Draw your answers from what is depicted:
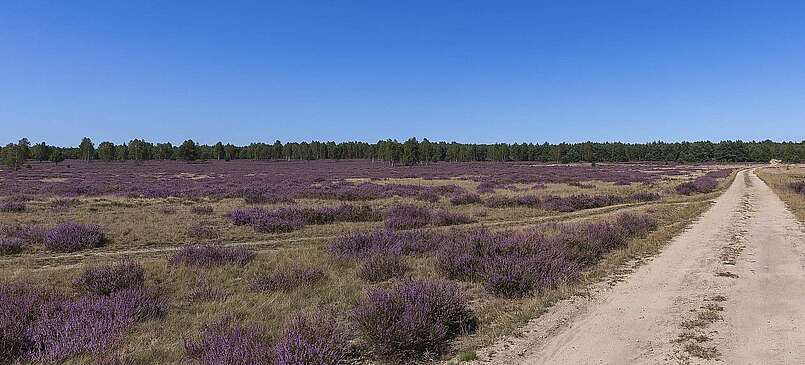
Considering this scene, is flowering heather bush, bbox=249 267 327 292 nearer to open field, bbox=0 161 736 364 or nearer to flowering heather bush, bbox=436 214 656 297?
open field, bbox=0 161 736 364

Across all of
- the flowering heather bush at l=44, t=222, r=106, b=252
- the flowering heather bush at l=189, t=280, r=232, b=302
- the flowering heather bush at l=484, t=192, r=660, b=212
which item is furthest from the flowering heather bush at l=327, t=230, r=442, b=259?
the flowering heather bush at l=484, t=192, r=660, b=212

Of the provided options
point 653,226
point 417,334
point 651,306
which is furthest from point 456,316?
point 653,226

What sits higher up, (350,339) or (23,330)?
(23,330)

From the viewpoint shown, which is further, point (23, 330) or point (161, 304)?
point (161, 304)

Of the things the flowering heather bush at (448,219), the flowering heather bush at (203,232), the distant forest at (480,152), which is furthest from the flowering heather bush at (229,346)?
the distant forest at (480,152)

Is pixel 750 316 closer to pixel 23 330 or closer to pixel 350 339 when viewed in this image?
pixel 350 339

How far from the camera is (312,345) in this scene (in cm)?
557

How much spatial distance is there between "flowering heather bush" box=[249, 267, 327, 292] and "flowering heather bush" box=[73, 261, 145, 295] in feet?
8.55

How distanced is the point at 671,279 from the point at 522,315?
485 centimetres

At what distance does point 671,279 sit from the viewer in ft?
34.1

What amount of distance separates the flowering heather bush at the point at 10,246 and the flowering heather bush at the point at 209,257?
6.27 metres

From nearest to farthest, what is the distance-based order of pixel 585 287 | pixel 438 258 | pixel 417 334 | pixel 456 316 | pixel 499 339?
pixel 417 334
pixel 499 339
pixel 456 316
pixel 585 287
pixel 438 258

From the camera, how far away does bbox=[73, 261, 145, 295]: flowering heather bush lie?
9383mm

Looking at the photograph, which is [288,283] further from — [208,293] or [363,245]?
[363,245]
